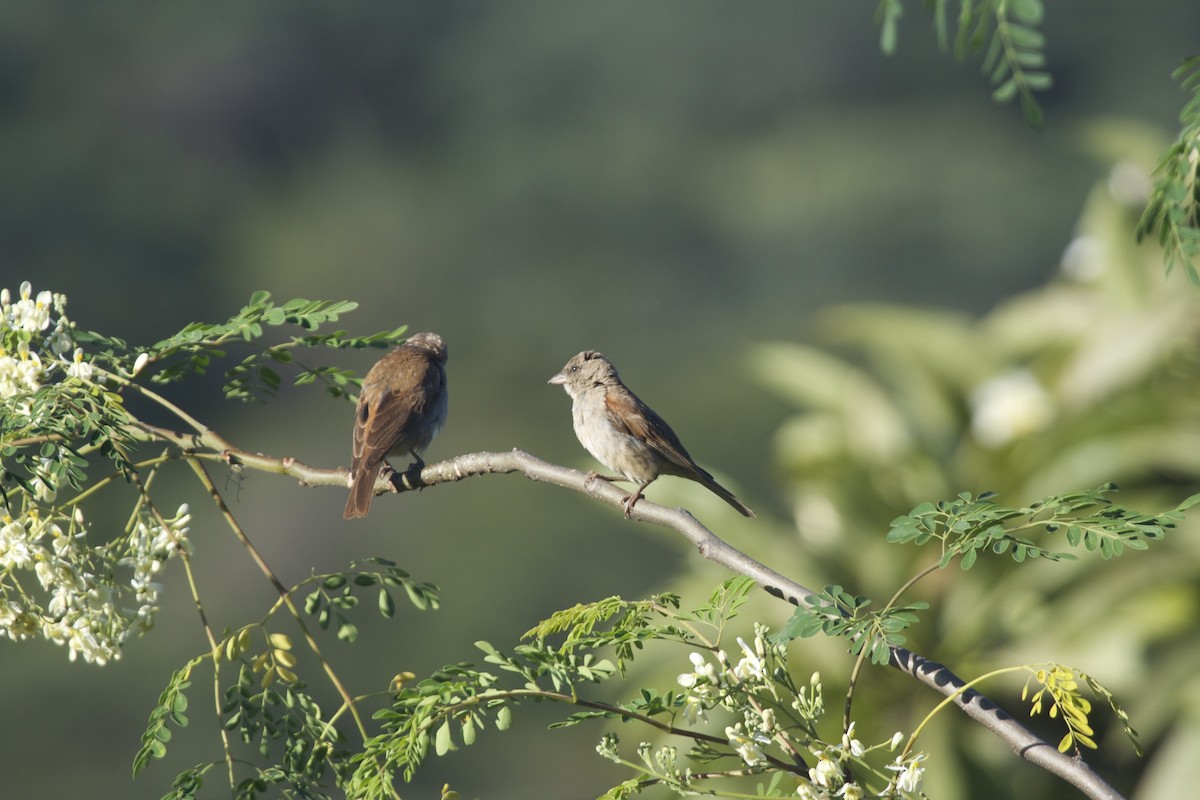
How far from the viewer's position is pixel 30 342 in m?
2.36

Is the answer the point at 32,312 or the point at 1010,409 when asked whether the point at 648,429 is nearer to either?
the point at 32,312

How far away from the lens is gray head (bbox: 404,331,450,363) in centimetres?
519

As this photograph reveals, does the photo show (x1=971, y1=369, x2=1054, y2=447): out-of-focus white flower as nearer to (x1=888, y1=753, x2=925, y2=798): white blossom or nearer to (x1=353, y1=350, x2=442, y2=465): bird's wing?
(x1=353, y1=350, x2=442, y2=465): bird's wing

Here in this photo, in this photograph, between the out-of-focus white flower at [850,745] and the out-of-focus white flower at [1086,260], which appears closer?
the out-of-focus white flower at [850,745]

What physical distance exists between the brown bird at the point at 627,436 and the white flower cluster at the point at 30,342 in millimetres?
2098

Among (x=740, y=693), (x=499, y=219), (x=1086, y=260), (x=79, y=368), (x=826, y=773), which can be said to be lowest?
(x=826, y=773)

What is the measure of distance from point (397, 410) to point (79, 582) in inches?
94.8

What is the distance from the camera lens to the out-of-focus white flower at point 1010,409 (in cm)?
622

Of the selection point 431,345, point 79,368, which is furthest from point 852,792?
point 431,345

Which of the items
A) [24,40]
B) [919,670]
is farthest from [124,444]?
[24,40]

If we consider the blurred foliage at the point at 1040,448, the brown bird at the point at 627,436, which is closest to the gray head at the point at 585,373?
the brown bird at the point at 627,436

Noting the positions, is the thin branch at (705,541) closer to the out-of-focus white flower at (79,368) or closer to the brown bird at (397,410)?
the out-of-focus white flower at (79,368)

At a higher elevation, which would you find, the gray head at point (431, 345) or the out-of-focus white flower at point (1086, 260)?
the gray head at point (431, 345)

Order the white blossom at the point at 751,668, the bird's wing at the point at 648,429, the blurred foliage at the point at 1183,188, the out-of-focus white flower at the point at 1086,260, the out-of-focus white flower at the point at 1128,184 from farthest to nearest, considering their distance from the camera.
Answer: the out-of-focus white flower at the point at 1128,184 → the out-of-focus white flower at the point at 1086,260 → the bird's wing at the point at 648,429 → the blurred foliage at the point at 1183,188 → the white blossom at the point at 751,668
